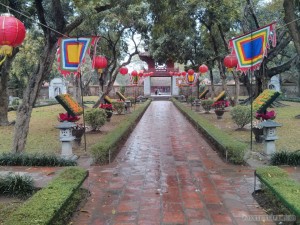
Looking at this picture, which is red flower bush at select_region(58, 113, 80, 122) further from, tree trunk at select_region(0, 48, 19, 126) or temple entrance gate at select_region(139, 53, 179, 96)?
temple entrance gate at select_region(139, 53, 179, 96)

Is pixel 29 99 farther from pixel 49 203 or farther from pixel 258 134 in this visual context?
pixel 258 134

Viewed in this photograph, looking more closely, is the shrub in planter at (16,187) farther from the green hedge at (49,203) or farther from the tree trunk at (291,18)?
the tree trunk at (291,18)

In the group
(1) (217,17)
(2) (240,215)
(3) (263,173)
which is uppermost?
(1) (217,17)

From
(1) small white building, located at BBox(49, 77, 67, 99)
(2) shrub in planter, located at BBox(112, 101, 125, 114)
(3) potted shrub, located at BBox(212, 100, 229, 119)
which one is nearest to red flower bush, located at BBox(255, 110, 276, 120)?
(3) potted shrub, located at BBox(212, 100, 229, 119)

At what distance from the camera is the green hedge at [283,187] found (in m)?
3.34

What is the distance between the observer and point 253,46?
24.5 feet

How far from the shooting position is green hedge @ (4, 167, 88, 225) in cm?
306

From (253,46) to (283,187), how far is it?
4.39 metres

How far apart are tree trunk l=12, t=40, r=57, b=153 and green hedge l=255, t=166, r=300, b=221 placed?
4636mm

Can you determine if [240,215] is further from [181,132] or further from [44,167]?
[181,132]

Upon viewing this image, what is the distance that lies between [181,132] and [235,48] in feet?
12.8

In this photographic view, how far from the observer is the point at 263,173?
14.6 feet

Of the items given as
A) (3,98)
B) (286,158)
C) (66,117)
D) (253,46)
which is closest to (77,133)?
(66,117)

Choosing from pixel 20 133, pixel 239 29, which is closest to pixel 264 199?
pixel 20 133
